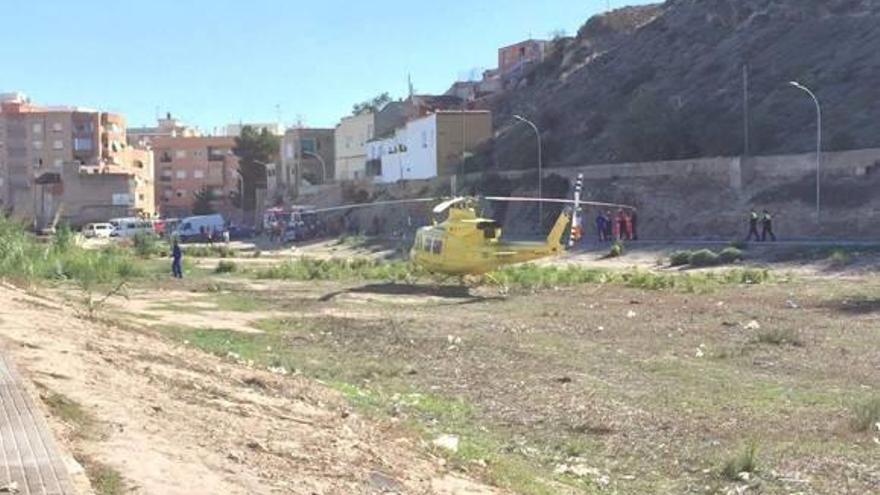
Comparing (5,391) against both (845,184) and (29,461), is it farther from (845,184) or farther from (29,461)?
(845,184)

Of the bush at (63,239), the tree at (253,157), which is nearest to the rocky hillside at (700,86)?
the tree at (253,157)

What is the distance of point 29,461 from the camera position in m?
6.41

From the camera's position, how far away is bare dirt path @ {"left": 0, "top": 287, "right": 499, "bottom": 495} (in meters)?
7.51

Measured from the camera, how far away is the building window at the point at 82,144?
468ft

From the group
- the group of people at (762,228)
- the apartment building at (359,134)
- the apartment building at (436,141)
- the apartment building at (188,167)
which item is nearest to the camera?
the group of people at (762,228)

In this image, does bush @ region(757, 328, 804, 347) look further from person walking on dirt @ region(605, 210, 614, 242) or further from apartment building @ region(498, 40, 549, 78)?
apartment building @ region(498, 40, 549, 78)

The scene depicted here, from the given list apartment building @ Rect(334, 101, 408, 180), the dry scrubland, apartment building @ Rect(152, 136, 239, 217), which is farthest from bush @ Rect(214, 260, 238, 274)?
apartment building @ Rect(152, 136, 239, 217)

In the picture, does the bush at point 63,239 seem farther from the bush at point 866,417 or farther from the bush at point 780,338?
the bush at point 866,417

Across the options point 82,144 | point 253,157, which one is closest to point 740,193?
point 253,157

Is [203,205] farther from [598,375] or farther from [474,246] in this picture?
[598,375]

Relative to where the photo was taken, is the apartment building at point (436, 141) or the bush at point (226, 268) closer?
the bush at point (226, 268)

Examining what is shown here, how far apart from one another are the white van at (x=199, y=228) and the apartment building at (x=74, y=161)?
2477cm

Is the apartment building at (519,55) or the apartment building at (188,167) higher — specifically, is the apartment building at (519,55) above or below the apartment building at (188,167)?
above

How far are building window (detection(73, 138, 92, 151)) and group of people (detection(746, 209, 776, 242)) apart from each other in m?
108
